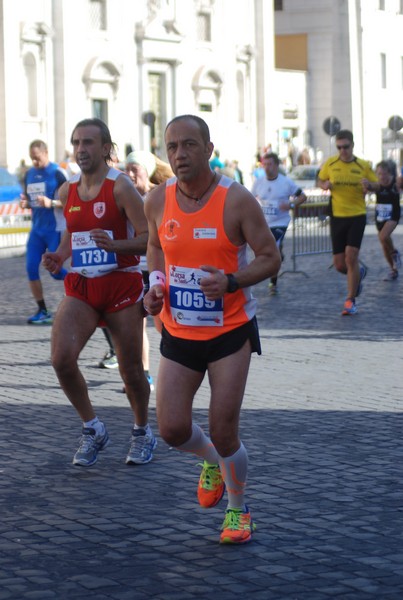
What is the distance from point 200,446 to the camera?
6.21 m

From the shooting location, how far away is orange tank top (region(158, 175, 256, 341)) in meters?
5.90

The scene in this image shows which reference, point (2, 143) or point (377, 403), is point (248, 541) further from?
point (2, 143)

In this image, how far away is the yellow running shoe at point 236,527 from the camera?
5.94 m

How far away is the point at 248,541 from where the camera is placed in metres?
5.98

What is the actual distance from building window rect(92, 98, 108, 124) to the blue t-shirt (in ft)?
109

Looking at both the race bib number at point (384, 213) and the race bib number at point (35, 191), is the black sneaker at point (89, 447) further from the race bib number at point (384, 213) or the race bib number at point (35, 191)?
the race bib number at point (384, 213)

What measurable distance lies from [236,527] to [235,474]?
219 mm

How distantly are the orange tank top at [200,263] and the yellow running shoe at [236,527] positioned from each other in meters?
0.75

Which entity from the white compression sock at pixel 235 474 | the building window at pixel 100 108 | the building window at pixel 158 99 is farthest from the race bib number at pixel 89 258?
the building window at pixel 158 99

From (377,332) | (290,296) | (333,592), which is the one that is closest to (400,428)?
(333,592)

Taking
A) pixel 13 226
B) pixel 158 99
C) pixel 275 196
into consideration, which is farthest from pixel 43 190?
pixel 158 99

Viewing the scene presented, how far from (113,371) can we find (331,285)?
8.30 metres

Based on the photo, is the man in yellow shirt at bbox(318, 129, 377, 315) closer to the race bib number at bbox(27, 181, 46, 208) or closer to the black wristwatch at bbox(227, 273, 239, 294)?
the race bib number at bbox(27, 181, 46, 208)

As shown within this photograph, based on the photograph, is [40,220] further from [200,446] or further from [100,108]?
[100,108]
